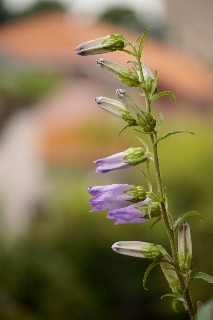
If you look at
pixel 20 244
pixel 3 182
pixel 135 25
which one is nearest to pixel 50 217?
pixel 20 244

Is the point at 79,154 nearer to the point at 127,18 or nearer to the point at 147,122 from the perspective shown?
the point at 127,18

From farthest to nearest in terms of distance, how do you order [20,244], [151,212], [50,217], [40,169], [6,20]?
[6,20]
[40,169]
[50,217]
[20,244]
[151,212]

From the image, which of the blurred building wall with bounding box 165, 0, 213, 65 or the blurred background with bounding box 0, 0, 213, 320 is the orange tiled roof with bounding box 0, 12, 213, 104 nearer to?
the blurred background with bounding box 0, 0, 213, 320

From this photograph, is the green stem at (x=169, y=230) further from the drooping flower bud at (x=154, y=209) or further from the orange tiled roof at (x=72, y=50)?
the orange tiled roof at (x=72, y=50)

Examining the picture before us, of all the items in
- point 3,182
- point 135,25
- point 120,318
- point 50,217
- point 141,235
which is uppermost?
point 135,25

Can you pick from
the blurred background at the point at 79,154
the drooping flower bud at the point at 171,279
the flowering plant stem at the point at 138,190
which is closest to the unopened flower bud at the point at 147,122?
the flowering plant stem at the point at 138,190

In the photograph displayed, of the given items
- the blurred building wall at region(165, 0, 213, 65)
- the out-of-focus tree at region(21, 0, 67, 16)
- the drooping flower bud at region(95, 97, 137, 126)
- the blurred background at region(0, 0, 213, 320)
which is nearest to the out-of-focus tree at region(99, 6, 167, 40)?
the blurred background at region(0, 0, 213, 320)

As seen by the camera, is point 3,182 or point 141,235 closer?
point 141,235

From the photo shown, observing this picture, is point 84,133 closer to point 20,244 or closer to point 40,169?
point 40,169
